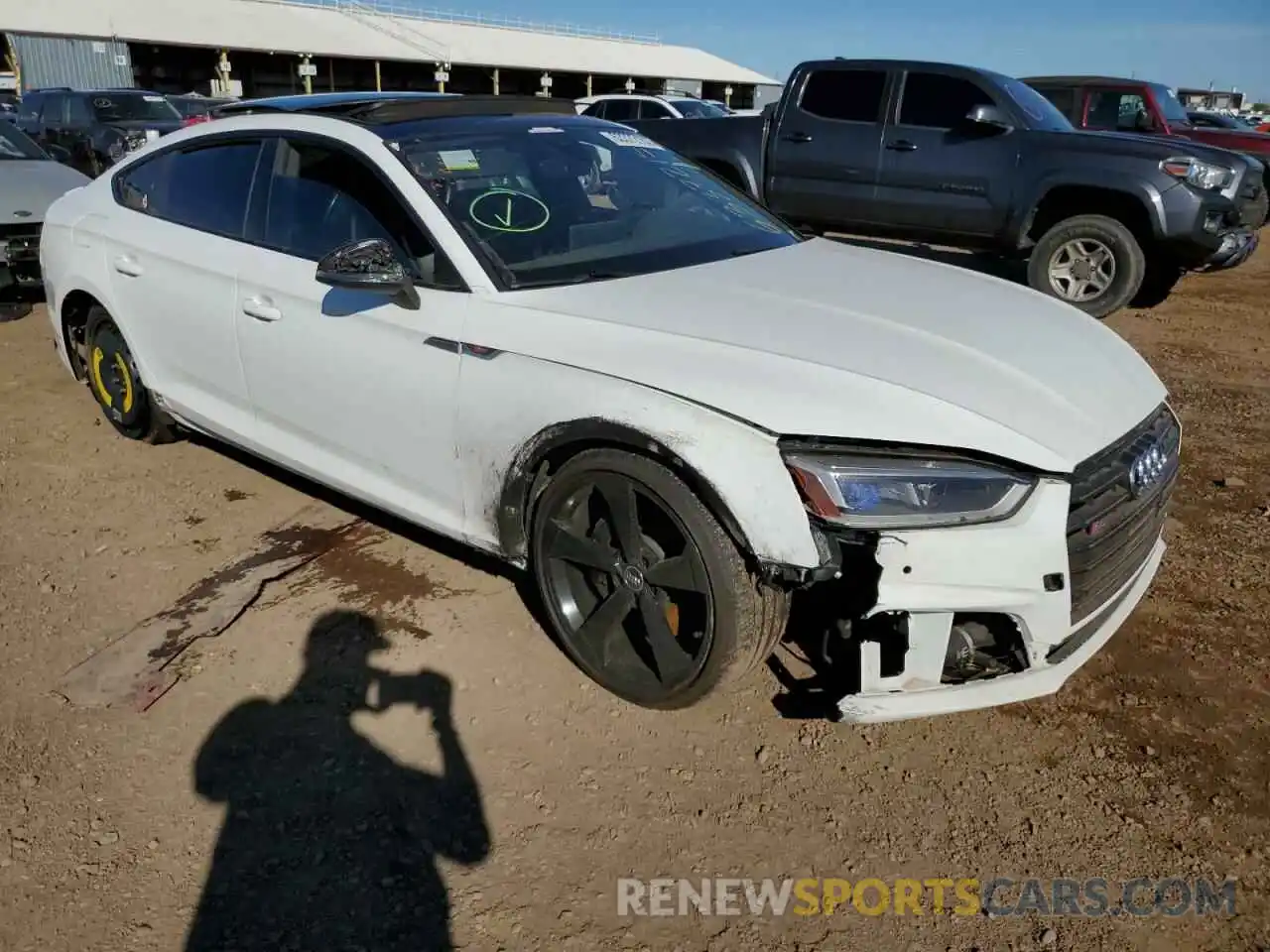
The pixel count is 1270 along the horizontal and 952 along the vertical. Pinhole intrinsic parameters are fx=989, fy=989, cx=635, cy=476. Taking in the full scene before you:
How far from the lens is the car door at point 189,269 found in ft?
12.7

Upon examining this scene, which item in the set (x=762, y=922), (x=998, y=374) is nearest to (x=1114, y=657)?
(x=998, y=374)

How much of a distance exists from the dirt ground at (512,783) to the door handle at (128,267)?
130 centimetres

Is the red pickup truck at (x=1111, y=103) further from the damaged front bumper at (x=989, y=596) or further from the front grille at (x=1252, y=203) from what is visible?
the damaged front bumper at (x=989, y=596)

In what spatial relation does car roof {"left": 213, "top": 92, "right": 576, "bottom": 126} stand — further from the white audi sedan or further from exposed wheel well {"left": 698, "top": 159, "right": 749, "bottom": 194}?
exposed wheel well {"left": 698, "top": 159, "right": 749, "bottom": 194}

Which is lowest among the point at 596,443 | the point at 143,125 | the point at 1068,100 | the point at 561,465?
the point at 561,465

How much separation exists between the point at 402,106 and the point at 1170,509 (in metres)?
3.61

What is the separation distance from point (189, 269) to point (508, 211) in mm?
1550

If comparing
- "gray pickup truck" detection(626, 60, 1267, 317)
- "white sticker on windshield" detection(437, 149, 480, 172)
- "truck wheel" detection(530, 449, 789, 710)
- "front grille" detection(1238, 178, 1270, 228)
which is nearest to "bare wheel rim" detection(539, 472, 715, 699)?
"truck wheel" detection(530, 449, 789, 710)

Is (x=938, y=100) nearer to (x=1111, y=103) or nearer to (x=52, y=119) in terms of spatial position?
(x=1111, y=103)

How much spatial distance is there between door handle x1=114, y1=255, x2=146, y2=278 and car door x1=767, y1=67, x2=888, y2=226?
612cm

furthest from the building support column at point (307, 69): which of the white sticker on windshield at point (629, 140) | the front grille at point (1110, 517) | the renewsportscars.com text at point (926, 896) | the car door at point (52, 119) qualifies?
the renewsportscars.com text at point (926, 896)

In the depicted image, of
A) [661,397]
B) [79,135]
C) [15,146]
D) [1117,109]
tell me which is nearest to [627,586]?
[661,397]

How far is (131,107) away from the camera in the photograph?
16266mm

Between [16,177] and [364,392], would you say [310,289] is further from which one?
[16,177]
